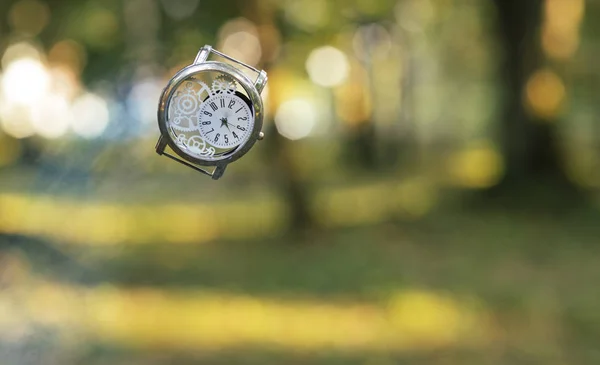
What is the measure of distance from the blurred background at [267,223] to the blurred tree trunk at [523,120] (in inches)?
1.2

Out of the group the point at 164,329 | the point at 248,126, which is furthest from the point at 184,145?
the point at 164,329

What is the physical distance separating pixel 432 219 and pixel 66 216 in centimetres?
550

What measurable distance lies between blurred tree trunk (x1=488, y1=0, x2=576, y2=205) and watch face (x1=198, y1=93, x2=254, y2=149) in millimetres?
9897

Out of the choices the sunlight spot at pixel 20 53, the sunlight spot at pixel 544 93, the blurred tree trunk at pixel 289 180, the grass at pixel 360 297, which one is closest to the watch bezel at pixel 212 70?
the grass at pixel 360 297

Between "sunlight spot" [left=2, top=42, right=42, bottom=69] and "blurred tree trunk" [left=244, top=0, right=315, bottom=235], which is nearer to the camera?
"sunlight spot" [left=2, top=42, right=42, bottom=69]

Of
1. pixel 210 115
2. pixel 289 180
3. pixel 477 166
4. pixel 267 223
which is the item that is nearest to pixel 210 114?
pixel 210 115

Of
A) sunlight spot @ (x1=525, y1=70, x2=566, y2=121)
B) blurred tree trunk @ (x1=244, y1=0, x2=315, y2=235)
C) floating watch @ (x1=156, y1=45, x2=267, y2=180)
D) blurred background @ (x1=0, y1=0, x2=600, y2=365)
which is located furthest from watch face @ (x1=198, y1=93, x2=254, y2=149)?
sunlight spot @ (x1=525, y1=70, x2=566, y2=121)

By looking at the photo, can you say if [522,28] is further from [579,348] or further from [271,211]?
[579,348]

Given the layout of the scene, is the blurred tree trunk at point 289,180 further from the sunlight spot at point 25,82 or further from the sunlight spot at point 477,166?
the sunlight spot at point 477,166

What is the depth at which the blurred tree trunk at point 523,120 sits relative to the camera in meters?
10.4

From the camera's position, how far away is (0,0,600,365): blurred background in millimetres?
5090

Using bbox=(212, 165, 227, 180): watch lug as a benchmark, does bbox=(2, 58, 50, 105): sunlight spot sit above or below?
above

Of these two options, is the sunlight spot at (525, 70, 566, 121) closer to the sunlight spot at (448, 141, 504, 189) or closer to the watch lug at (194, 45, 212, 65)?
the sunlight spot at (448, 141, 504, 189)

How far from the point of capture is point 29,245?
15.6 feet
